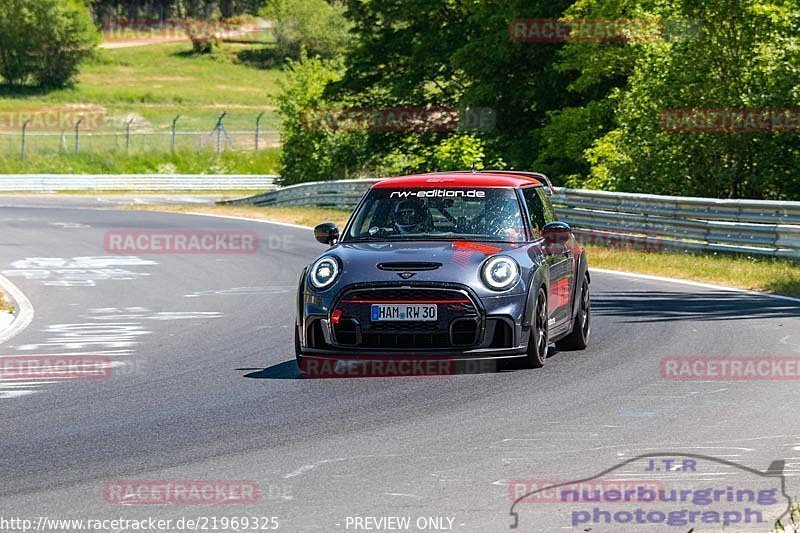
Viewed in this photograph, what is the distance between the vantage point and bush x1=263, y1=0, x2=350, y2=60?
13812 centimetres

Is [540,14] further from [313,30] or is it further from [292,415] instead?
[313,30]

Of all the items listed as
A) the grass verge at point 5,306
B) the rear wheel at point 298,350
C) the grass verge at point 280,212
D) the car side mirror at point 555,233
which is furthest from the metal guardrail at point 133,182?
the rear wheel at point 298,350

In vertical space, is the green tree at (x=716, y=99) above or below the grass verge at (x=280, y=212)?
above

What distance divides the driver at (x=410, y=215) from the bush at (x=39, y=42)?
105 metres

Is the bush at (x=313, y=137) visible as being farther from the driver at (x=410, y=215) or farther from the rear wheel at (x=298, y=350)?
the rear wheel at (x=298, y=350)

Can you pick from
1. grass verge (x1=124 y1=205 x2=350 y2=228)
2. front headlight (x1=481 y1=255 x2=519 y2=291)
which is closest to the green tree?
grass verge (x1=124 y1=205 x2=350 y2=228)

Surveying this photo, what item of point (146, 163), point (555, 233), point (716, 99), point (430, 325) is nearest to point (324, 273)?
point (430, 325)

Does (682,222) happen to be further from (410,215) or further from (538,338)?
(538,338)

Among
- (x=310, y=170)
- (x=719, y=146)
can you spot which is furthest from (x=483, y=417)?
(x=310, y=170)

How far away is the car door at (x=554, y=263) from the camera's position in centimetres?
1142

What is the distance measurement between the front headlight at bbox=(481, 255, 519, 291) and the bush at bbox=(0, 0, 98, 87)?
348 feet

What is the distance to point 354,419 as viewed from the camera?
8.80 meters

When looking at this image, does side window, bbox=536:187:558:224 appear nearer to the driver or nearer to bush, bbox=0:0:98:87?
the driver

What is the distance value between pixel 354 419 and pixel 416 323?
166 cm
